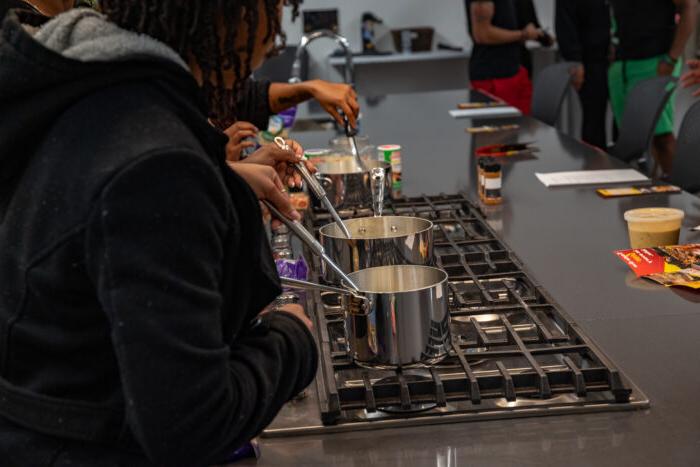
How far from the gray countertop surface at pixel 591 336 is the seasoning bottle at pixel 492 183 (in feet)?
0.10

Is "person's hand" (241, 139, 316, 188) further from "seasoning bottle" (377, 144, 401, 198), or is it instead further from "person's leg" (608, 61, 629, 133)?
"person's leg" (608, 61, 629, 133)

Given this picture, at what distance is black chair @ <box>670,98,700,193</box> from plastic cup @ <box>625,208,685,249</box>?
2.91 feet

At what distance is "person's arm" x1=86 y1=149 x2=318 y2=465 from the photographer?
2.18 ft

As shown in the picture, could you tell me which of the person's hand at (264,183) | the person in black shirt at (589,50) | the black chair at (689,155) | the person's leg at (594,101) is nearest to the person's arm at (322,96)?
the black chair at (689,155)

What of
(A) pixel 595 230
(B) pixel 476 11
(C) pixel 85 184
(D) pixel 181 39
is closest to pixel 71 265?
(C) pixel 85 184

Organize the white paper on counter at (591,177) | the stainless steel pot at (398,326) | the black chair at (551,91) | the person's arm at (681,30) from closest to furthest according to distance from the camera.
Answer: the stainless steel pot at (398,326)
the white paper on counter at (591,177)
the black chair at (551,91)
the person's arm at (681,30)

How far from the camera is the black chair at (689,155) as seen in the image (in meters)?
2.58

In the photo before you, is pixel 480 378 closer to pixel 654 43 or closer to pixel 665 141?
pixel 665 141

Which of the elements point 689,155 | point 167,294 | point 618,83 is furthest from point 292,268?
point 618,83

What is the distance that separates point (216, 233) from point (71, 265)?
11 cm

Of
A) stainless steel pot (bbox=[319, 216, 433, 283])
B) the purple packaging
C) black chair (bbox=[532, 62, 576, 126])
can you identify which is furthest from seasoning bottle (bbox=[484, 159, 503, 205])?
black chair (bbox=[532, 62, 576, 126])

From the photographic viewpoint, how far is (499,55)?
15.4 ft

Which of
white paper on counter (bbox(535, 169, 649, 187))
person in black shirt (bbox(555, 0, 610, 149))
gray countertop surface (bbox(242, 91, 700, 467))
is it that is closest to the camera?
gray countertop surface (bbox(242, 91, 700, 467))

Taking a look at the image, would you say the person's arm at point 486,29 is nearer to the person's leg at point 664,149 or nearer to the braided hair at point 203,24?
the person's leg at point 664,149
